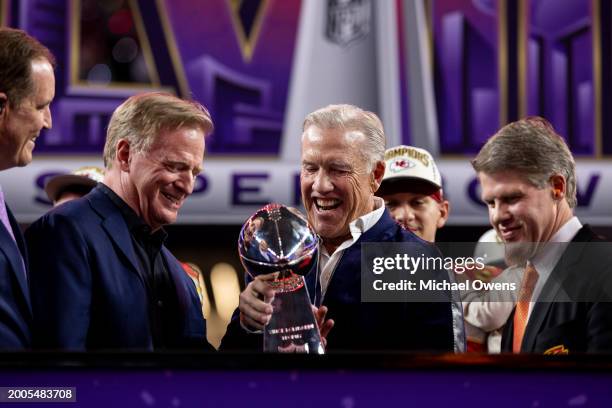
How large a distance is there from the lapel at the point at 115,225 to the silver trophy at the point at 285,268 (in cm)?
28

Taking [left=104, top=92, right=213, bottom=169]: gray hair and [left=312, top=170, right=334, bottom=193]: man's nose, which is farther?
[left=312, top=170, right=334, bottom=193]: man's nose

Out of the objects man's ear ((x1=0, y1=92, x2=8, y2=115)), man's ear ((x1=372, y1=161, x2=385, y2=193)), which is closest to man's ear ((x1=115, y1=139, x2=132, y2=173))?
man's ear ((x1=0, y1=92, x2=8, y2=115))

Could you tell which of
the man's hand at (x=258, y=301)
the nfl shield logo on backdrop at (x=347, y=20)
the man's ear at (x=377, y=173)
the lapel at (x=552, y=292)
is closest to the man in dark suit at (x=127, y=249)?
the man's hand at (x=258, y=301)

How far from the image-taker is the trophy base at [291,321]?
1.59 m

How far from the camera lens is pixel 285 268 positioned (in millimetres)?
1626

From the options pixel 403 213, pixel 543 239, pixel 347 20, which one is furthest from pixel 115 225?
pixel 347 20

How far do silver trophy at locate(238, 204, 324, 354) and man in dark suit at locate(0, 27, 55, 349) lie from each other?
1.31 feet

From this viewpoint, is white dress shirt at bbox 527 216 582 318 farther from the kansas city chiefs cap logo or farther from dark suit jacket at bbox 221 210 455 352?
the kansas city chiefs cap logo

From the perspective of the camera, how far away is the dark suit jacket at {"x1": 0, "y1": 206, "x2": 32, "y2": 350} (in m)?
1.47

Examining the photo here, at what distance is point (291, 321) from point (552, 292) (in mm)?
665

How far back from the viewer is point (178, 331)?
190 cm

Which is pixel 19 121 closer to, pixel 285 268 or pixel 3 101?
pixel 3 101

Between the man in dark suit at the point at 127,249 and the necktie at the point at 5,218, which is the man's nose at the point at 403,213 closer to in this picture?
the man in dark suit at the point at 127,249

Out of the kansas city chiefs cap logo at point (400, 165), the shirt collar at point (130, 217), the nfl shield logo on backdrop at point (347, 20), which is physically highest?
the nfl shield logo on backdrop at point (347, 20)
